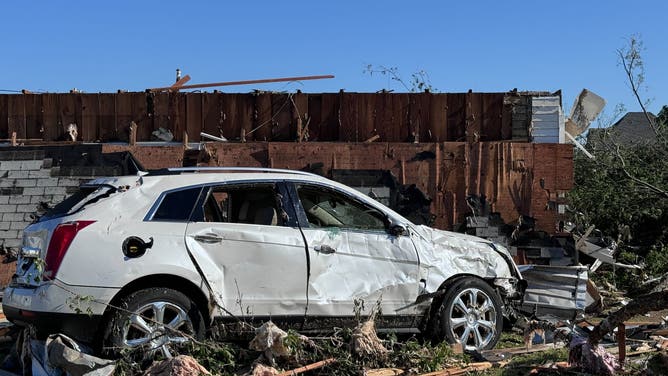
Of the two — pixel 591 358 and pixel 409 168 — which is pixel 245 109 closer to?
pixel 409 168

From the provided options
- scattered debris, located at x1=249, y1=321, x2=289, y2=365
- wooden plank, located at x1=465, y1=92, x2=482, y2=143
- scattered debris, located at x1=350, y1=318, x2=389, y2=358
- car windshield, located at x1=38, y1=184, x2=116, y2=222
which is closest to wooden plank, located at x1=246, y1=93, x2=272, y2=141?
wooden plank, located at x1=465, y1=92, x2=482, y2=143

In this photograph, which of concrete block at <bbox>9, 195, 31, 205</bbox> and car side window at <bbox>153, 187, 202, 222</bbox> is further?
concrete block at <bbox>9, 195, 31, 205</bbox>

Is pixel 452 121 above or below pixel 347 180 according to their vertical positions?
above

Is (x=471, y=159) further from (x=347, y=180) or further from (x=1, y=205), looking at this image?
(x=1, y=205)

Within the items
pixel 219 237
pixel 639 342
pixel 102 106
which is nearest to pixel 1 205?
pixel 102 106

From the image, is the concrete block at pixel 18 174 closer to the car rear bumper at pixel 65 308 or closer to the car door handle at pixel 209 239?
the car rear bumper at pixel 65 308

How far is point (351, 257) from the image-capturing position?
6.02 meters

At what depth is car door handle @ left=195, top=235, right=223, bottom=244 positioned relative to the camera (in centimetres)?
545

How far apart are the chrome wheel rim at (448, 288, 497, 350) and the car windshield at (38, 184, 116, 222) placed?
3278 millimetres

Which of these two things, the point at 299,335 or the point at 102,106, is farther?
the point at 102,106

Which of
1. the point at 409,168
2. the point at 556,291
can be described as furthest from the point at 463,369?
the point at 409,168

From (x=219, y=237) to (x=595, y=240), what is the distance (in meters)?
8.15

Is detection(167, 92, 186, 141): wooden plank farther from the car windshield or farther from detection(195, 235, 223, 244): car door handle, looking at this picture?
detection(195, 235, 223, 244): car door handle

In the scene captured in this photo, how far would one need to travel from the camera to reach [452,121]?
11.0 meters
